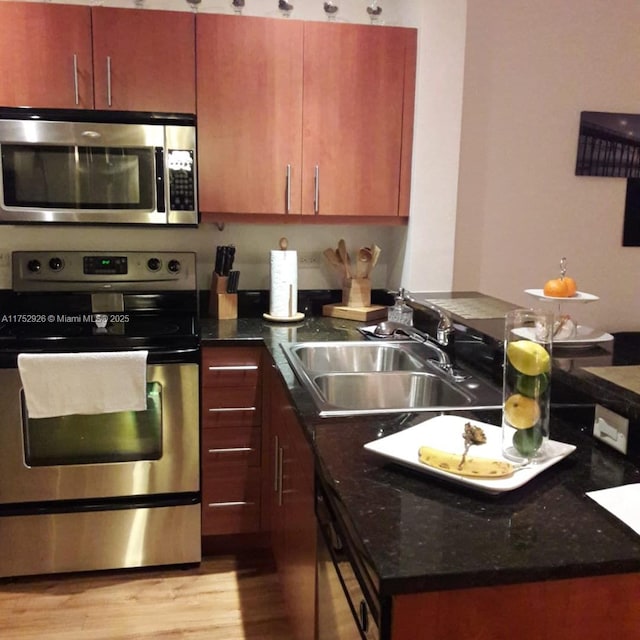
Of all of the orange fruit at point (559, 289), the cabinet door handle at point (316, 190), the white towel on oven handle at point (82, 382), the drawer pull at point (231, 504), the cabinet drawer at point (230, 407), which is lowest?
the drawer pull at point (231, 504)

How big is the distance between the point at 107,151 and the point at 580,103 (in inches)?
87.0

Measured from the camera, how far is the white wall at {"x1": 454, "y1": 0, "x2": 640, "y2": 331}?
3178 millimetres

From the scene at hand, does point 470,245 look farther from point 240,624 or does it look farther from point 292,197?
point 240,624

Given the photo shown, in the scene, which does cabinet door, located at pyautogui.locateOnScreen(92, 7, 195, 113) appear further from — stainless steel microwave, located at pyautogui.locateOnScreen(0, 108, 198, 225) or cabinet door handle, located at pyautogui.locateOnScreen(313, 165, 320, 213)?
cabinet door handle, located at pyautogui.locateOnScreen(313, 165, 320, 213)

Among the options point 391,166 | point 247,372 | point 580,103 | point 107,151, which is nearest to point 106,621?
point 247,372

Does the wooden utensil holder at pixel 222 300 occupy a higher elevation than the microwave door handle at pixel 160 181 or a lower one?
lower

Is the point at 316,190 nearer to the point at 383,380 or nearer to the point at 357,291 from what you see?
the point at 357,291

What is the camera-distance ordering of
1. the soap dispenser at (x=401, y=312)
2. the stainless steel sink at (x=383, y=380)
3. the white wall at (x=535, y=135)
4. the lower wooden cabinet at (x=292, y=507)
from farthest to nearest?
1. the white wall at (x=535, y=135)
2. the soap dispenser at (x=401, y=312)
3. the stainless steel sink at (x=383, y=380)
4. the lower wooden cabinet at (x=292, y=507)

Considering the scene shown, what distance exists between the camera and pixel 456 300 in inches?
109

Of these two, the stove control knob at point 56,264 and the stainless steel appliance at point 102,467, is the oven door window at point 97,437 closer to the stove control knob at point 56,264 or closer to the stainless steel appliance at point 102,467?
the stainless steel appliance at point 102,467

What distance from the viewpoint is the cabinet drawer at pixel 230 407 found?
8.39 ft

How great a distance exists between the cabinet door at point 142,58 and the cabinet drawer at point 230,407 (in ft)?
3.64

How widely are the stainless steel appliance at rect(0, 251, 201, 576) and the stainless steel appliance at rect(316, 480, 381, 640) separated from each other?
109cm

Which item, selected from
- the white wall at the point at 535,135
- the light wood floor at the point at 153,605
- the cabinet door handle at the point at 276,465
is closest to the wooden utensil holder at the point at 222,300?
the cabinet door handle at the point at 276,465
